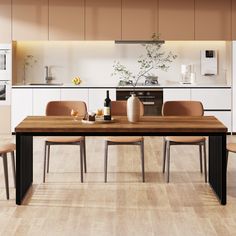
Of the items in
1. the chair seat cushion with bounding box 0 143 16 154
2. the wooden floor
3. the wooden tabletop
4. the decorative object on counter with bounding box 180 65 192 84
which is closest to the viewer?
the wooden floor

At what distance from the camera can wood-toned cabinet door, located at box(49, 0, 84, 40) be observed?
8.34m

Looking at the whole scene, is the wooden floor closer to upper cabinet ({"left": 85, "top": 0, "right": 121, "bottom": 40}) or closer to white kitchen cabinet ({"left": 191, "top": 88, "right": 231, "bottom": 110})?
white kitchen cabinet ({"left": 191, "top": 88, "right": 231, "bottom": 110})

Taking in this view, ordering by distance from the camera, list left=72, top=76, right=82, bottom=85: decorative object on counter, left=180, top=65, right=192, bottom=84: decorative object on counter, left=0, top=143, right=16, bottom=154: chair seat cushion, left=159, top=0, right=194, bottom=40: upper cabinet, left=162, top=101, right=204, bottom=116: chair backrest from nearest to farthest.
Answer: left=0, top=143, right=16, bottom=154: chair seat cushion < left=162, top=101, right=204, bottom=116: chair backrest < left=159, top=0, right=194, bottom=40: upper cabinet < left=72, top=76, right=82, bottom=85: decorative object on counter < left=180, top=65, right=192, bottom=84: decorative object on counter

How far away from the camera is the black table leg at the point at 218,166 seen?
4113 mm

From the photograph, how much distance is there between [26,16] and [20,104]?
58.6 inches

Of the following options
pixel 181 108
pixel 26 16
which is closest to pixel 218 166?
pixel 181 108

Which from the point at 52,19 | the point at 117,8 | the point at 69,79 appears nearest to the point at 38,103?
the point at 69,79

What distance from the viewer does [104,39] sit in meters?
8.34

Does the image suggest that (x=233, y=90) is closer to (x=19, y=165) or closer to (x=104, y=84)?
(x=104, y=84)

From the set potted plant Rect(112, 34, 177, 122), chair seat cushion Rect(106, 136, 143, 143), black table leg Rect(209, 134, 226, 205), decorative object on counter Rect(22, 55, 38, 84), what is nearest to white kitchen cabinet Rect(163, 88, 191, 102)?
potted plant Rect(112, 34, 177, 122)

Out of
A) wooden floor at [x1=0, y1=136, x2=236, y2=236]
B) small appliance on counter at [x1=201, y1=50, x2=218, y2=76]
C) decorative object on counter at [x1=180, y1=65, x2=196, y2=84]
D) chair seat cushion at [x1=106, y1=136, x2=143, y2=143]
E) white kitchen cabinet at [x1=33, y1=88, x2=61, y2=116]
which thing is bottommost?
wooden floor at [x1=0, y1=136, x2=236, y2=236]

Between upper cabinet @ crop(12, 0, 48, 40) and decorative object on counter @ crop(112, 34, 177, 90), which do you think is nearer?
upper cabinet @ crop(12, 0, 48, 40)

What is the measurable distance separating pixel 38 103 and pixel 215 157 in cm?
445

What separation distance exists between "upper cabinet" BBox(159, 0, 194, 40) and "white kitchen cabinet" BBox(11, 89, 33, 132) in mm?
2468
